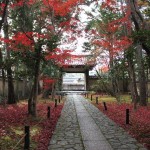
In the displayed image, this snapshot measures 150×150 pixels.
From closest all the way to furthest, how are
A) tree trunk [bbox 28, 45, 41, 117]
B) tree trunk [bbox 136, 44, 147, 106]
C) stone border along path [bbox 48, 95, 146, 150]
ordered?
1. stone border along path [bbox 48, 95, 146, 150]
2. tree trunk [bbox 28, 45, 41, 117]
3. tree trunk [bbox 136, 44, 147, 106]

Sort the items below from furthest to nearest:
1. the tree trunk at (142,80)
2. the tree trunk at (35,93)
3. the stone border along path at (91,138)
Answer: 1. the tree trunk at (142,80)
2. the tree trunk at (35,93)
3. the stone border along path at (91,138)

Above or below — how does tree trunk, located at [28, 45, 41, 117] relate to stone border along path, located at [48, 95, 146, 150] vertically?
above

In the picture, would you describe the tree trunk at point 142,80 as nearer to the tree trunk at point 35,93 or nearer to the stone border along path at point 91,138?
the stone border along path at point 91,138

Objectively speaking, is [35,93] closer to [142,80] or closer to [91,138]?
[91,138]

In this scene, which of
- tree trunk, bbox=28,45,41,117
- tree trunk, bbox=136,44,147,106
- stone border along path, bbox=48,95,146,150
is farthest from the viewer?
tree trunk, bbox=136,44,147,106

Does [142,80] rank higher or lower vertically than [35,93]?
higher

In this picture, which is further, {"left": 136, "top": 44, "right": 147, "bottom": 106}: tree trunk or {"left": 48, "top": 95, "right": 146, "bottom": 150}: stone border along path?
{"left": 136, "top": 44, "right": 147, "bottom": 106}: tree trunk

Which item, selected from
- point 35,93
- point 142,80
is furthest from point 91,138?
point 142,80

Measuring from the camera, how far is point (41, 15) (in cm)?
2397

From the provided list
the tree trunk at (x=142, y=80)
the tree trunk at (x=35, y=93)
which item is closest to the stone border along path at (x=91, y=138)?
the tree trunk at (x=35, y=93)

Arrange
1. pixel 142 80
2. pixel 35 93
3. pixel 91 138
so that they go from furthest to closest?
pixel 142 80
pixel 35 93
pixel 91 138

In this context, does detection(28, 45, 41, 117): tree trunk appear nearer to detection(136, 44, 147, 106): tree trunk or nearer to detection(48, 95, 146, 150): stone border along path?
detection(48, 95, 146, 150): stone border along path

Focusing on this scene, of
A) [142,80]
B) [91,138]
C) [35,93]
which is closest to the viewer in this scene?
[91,138]

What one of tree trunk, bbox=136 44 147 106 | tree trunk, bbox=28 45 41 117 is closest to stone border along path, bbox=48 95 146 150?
tree trunk, bbox=28 45 41 117
